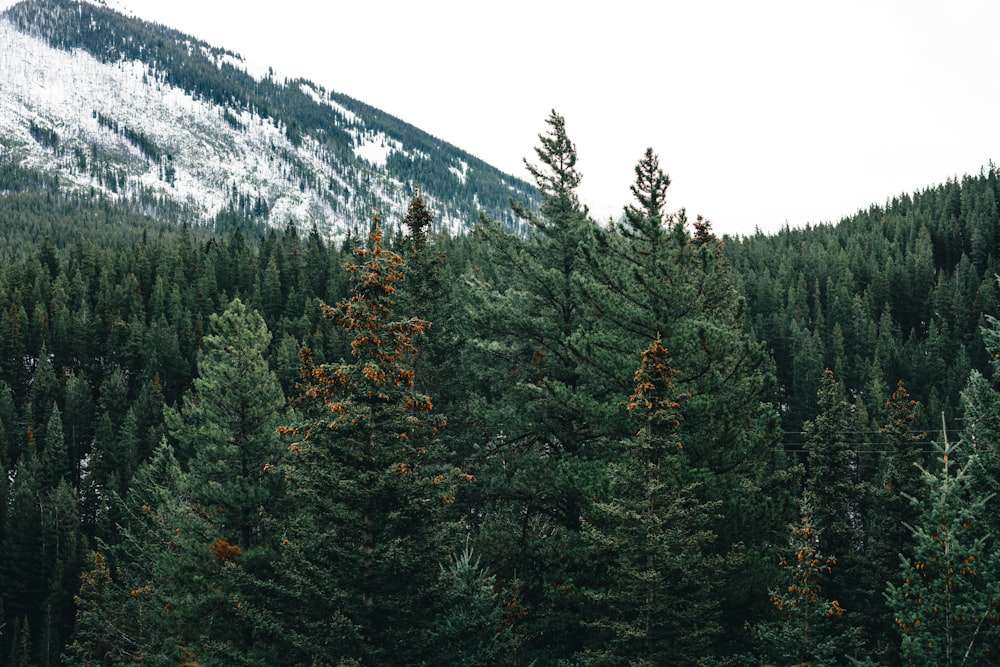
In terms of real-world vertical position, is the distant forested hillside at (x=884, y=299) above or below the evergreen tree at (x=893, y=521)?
above

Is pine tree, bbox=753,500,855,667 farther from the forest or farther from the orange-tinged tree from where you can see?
the orange-tinged tree

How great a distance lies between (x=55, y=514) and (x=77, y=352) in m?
40.4

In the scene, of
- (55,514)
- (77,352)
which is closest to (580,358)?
(55,514)

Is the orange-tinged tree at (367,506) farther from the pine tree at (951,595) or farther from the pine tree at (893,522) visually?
the pine tree at (893,522)

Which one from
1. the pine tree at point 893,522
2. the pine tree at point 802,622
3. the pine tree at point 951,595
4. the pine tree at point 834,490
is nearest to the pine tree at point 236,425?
the pine tree at point 802,622

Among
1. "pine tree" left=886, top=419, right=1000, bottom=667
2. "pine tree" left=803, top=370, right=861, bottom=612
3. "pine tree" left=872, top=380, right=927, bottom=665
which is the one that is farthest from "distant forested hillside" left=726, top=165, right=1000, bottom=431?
"pine tree" left=886, top=419, right=1000, bottom=667

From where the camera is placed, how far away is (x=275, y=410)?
2322 cm

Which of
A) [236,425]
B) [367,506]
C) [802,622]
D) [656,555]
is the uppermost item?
[236,425]

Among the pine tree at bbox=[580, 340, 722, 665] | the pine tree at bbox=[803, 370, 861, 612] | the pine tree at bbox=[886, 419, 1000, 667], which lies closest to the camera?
the pine tree at bbox=[886, 419, 1000, 667]

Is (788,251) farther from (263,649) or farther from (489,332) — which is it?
(263,649)

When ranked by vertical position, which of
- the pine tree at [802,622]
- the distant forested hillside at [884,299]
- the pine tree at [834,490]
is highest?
the distant forested hillside at [884,299]

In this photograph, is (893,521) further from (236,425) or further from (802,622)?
(236,425)

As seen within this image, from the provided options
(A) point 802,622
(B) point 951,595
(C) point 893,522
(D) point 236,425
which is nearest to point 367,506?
(A) point 802,622

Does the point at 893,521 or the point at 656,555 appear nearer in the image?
the point at 656,555
